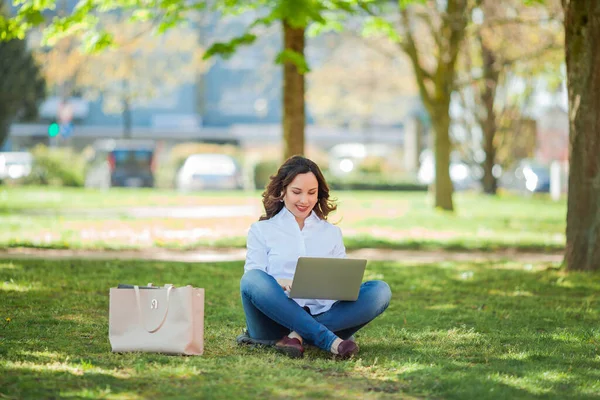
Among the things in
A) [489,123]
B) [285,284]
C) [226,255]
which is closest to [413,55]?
[226,255]

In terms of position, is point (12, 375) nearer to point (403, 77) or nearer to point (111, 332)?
point (111, 332)

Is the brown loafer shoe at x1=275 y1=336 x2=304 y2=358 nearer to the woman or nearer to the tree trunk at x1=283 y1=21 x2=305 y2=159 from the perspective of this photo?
the woman

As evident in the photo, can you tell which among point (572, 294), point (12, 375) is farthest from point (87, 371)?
point (572, 294)

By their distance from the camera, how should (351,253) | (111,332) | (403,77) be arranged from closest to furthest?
(111,332)
(351,253)
(403,77)

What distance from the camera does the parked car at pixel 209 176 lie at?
3672 cm

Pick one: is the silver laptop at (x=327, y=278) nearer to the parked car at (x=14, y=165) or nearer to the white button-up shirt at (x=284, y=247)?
the white button-up shirt at (x=284, y=247)

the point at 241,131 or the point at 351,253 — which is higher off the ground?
the point at 241,131

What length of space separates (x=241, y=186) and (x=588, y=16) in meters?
26.2

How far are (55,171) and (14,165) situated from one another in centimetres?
763

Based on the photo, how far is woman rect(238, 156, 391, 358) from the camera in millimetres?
6691

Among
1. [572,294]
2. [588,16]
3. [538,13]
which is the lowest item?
[572,294]

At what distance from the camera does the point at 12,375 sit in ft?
18.6

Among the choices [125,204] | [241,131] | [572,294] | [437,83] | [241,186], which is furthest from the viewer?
[241,131]

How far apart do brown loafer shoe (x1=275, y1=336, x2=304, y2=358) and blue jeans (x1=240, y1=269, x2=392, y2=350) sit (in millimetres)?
66
